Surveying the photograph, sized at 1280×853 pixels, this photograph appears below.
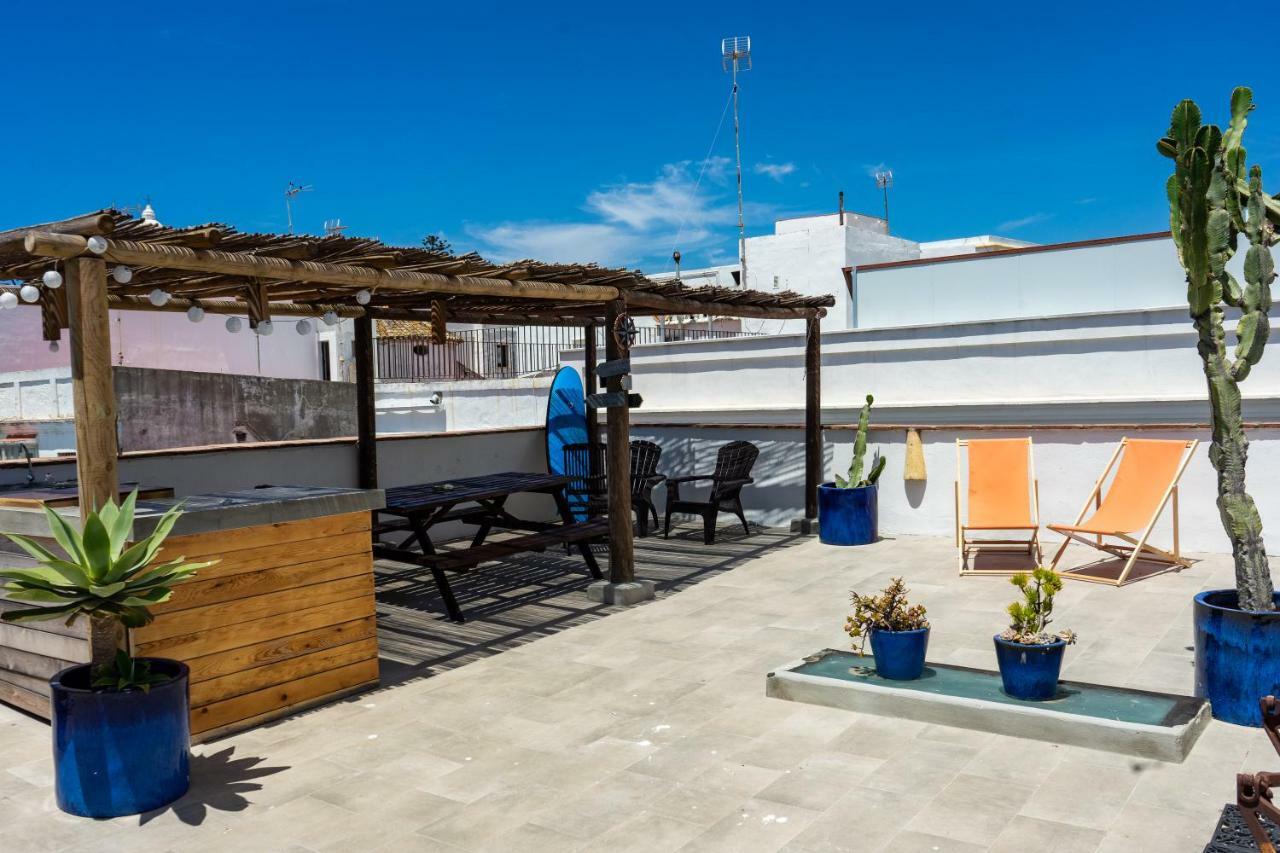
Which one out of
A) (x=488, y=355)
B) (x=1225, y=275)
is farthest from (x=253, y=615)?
(x=488, y=355)

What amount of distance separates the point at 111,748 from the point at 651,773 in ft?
6.70

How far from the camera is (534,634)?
21.1 ft

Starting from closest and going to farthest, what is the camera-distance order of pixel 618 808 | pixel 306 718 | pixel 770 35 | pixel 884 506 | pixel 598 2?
pixel 618 808
pixel 306 718
pixel 884 506
pixel 770 35
pixel 598 2

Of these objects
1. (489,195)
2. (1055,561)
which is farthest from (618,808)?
(489,195)

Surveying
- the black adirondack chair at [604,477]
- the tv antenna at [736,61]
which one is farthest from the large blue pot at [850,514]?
the tv antenna at [736,61]

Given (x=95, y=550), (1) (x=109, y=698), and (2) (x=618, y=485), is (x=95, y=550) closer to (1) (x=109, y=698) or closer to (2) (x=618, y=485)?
(1) (x=109, y=698)

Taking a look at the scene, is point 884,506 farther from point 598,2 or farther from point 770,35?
point 598,2

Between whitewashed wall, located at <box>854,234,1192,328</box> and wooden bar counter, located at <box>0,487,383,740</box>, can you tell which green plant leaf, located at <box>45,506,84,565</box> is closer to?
wooden bar counter, located at <box>0,487,383,740</box>

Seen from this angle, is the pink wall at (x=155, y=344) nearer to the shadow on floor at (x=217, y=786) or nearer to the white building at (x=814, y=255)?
the white building at (x=814, y=255)

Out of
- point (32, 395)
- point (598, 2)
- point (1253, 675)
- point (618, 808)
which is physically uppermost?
point (598, 2)

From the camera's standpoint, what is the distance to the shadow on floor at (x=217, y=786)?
387 cm

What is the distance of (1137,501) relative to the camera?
774cm

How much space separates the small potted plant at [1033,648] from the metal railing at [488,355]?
14.6 meters

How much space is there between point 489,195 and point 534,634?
23.6 m
